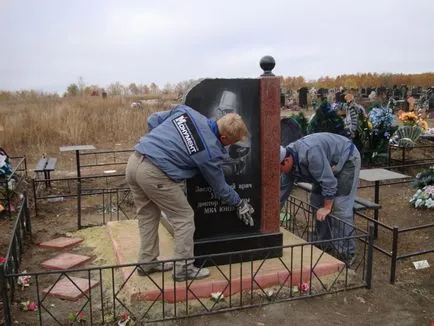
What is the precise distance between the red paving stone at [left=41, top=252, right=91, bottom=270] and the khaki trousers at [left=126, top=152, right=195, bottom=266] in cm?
98

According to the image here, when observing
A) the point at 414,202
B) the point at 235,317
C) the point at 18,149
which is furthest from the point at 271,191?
the point at 18,149

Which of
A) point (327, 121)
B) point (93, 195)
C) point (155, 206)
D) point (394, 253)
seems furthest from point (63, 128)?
point (394, 253)

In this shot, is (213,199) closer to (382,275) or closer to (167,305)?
(167,305)

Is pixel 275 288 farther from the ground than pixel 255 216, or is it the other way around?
pixel 255 216

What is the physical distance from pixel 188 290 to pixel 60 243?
7.13ft

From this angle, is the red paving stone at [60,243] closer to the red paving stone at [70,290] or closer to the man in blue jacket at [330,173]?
the red paving stone at [70,290]

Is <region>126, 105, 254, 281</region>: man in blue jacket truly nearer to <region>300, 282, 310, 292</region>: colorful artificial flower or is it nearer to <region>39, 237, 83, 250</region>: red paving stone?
<region>300, 282, 310, 292</region>: colorful artificial flower

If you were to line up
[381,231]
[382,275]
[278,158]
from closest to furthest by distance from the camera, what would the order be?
1. [278,158]
2. [382,275]
3. [381,231]

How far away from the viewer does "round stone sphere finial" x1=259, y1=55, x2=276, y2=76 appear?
4.06m

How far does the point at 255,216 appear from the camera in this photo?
431cm

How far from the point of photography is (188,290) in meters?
3.66

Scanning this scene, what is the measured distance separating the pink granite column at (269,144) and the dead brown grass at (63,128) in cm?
953

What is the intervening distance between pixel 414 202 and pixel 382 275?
10.0ft

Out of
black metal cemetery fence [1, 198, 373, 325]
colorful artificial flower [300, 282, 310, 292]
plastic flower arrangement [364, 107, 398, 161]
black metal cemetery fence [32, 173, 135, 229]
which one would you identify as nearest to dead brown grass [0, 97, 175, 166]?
A: black metal cemetery fence [32, 173, 135, 229]
